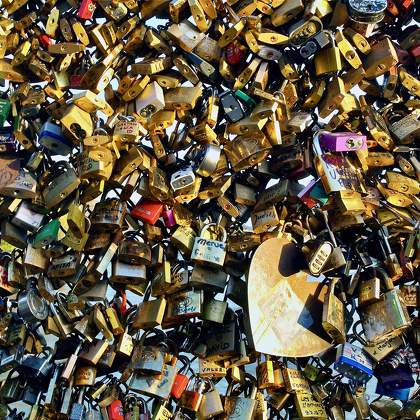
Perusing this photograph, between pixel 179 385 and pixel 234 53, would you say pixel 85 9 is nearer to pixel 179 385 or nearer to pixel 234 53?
pixel 234 53

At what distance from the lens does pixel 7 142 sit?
2.66 metres

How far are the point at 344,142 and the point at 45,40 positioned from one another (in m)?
1.24

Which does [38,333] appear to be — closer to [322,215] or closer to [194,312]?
[194,312]

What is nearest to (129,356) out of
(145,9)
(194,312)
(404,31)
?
(194,312)

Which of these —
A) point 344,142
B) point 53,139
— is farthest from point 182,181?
point 344,142

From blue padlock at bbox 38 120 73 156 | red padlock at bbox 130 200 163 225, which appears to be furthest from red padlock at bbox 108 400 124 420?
blue padlock at bbox 38 120 73 156

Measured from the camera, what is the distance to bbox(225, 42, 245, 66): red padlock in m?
2.67

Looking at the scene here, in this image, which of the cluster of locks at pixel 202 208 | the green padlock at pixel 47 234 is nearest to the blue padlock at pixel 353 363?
the cluster of locks at pixel 202 208

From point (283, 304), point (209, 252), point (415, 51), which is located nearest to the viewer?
point (209, 252)

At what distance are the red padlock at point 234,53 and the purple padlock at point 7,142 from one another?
35.3 inches

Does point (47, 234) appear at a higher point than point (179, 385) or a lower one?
higher

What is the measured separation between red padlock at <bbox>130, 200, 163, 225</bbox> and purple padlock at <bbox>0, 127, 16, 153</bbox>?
0.53m

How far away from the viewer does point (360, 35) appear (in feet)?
9.00

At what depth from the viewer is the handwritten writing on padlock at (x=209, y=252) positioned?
253 centimetres
